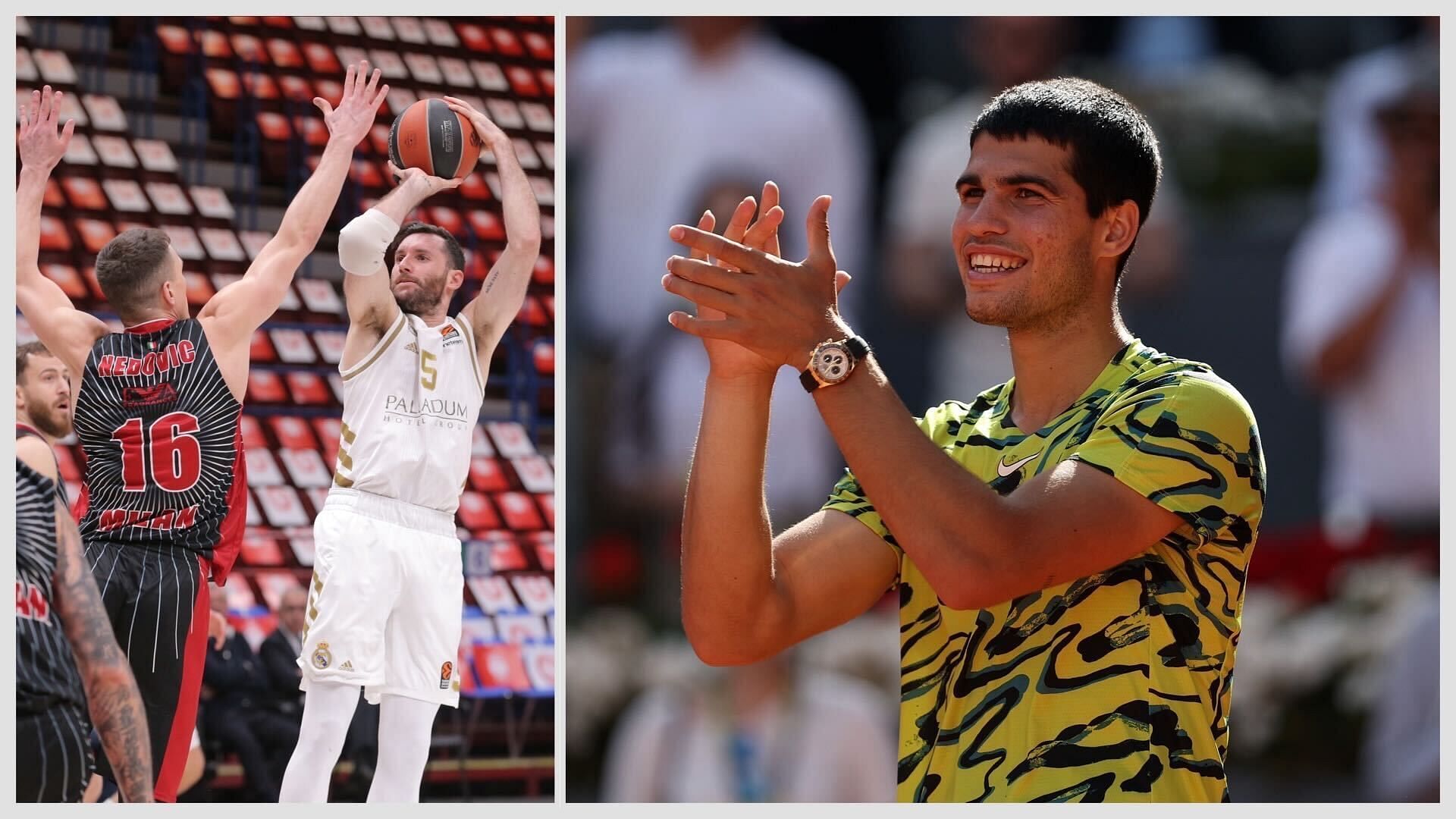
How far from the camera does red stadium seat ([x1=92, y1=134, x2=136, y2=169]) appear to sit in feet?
10.8

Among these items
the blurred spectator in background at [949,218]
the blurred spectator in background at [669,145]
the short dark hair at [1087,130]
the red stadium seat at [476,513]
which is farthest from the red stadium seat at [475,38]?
the blurred spectator in background at [949,218]

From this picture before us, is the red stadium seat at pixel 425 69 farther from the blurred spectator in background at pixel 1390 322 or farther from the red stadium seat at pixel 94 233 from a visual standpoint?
the blurred spectator in background at pixel 1390 322

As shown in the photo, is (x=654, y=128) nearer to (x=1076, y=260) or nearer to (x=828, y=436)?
(x=828, y=436)

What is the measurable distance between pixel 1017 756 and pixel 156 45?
2.18 meters

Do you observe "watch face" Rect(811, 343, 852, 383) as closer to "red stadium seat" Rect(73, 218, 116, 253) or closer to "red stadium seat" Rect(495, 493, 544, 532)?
"red stadium seat" Rect(495, 493, 544, 532)

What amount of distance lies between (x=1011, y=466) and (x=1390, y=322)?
3.47 m

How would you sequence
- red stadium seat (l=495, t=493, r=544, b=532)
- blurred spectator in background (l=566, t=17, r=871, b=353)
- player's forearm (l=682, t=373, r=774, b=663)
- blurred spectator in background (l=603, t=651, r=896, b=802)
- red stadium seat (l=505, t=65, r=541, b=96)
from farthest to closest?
1. blurred spectator in background (l=566, t=17, r=871, b=353)
2. blurred spectator in background (l=603, t=651, r=896, b=802)
3. red stadium seat (l=505, t=65, r=541, b=96)
4. red stadium seat (l=495, t=493, r=544, b=532)
5. player's forearm (l=682, t=373, r=774, b=663)

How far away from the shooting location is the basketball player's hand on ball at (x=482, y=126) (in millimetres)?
3418

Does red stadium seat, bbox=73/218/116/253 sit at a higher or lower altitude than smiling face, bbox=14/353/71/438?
higher

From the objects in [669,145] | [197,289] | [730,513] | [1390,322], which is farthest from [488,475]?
[1390,322]

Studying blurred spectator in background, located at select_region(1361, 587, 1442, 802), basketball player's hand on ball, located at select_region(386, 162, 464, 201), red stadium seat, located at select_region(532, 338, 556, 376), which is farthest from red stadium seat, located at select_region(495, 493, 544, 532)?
blurred spectator in background, located at select_region(1361, 587, 1442, 802)

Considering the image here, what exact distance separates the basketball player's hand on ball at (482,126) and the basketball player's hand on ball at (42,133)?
72cm

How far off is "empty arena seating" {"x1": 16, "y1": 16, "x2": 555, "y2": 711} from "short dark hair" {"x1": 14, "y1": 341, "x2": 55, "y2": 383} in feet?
0.09

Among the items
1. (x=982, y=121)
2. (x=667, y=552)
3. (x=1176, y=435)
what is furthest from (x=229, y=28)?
(x=667, y=552)
